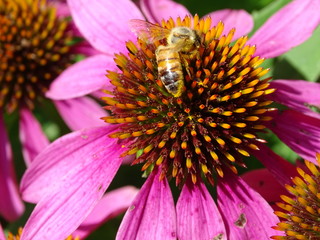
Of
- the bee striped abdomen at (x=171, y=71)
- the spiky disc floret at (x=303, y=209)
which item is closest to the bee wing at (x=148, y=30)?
the bee striped abdomen at (x=171, y=71)

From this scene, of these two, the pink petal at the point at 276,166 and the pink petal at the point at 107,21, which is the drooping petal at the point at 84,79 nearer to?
the pink petal at the point at 107,21

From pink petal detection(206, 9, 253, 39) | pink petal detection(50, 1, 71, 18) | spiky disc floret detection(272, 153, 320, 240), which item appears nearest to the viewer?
spiky disc floret detection(272, 153, 320, 240)

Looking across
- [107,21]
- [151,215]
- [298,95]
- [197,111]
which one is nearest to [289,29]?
[298,95]

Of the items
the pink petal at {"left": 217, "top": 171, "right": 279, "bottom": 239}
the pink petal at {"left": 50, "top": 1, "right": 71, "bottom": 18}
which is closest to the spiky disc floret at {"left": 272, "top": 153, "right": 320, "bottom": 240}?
the pink petal at {"left": 217, "top": 171, "right": 279, "bottom": 239}

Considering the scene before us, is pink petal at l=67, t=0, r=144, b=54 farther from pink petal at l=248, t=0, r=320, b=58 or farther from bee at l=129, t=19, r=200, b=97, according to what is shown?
pink petal at l=248, t=0, r=320, b=58

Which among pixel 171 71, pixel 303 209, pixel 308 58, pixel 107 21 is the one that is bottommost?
pixel 303 209

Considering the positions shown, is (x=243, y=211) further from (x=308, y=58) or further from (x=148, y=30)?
(x=308, y=58)
